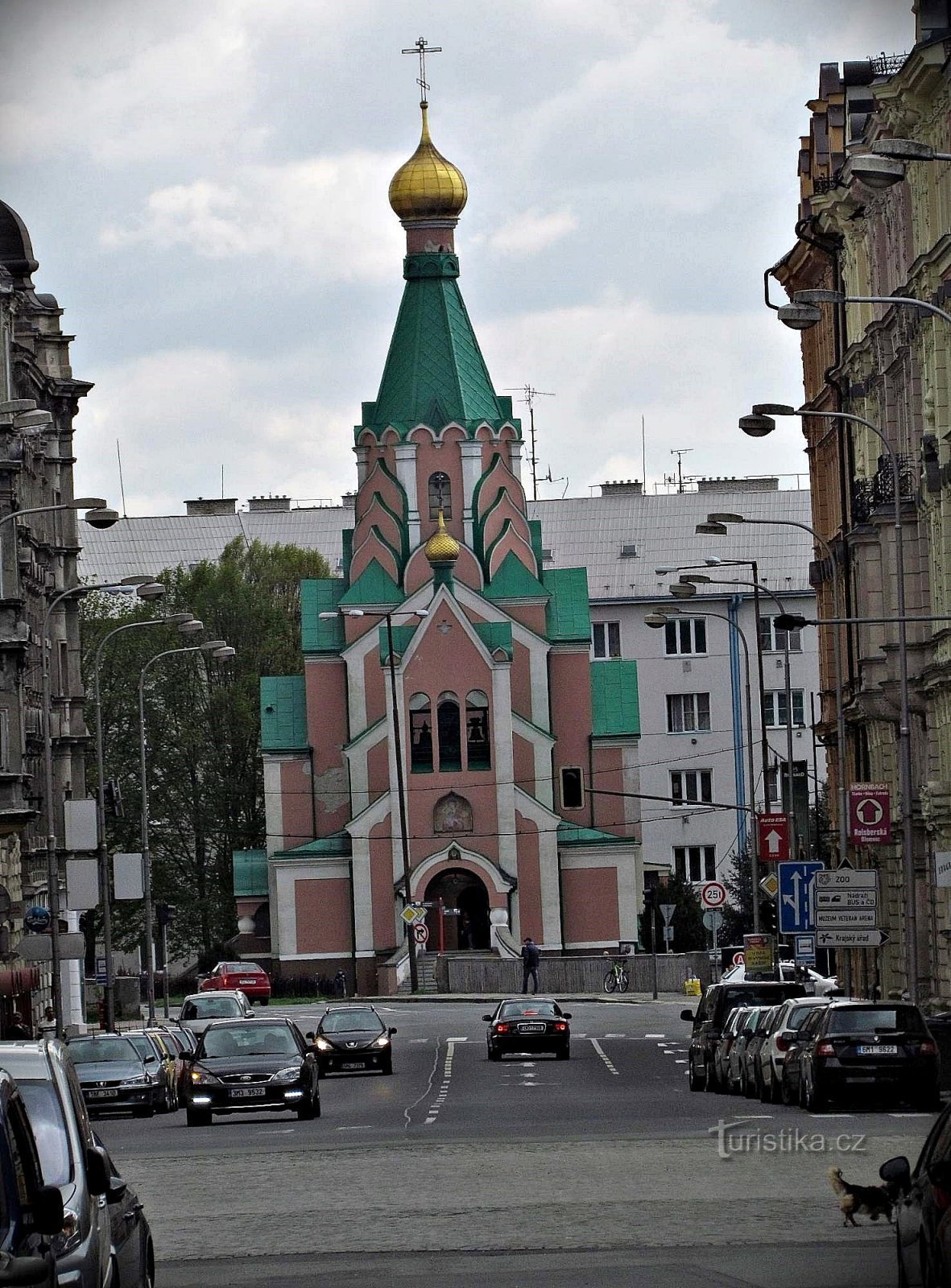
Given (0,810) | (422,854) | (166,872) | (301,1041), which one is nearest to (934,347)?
(301,1041)

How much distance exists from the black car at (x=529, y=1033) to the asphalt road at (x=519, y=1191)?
10.9m

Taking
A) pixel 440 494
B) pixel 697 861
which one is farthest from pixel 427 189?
pixel 697 861

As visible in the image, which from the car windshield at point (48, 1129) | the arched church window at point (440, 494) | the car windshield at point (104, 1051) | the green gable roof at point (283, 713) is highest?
the arched church window at point (440, 494)

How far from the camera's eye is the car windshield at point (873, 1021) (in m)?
28.8

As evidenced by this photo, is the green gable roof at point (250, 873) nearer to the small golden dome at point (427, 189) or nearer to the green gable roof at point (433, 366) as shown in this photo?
the green gable roof at point (433, 366)

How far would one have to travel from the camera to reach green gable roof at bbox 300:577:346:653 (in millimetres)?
92250

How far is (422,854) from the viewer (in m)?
87.6

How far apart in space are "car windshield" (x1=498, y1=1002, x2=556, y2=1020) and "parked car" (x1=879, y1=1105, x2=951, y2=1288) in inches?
1401

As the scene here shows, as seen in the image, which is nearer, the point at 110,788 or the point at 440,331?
the point at 110,788

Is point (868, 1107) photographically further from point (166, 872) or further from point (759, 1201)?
point (166, 872)

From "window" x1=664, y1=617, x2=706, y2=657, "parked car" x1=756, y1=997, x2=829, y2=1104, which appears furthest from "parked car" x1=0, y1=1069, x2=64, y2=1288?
"window" x1=664, y1=617, x2=706, y2=657

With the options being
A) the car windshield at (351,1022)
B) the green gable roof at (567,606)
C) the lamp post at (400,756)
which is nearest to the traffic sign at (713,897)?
the car windshield at (351,1022)

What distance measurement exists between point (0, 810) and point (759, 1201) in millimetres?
40746

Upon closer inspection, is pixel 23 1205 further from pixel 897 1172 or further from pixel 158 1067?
pixel 158 1067
